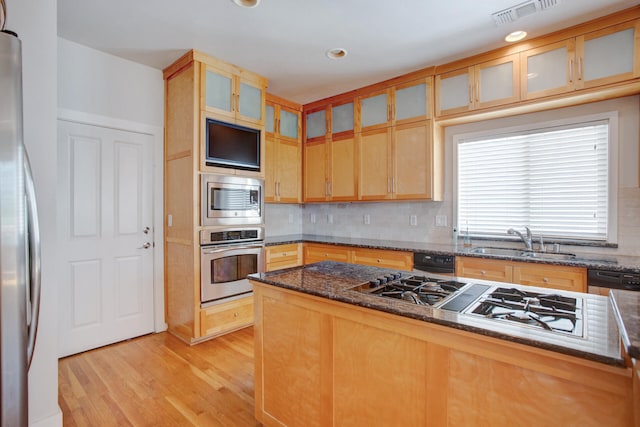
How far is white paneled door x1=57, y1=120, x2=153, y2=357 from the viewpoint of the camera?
112 inches

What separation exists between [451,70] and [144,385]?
151 inches

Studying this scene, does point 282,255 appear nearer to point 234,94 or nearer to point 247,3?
point 234,94

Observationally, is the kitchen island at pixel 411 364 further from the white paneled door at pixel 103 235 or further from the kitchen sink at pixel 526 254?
the white paneled door at pixel 103 235

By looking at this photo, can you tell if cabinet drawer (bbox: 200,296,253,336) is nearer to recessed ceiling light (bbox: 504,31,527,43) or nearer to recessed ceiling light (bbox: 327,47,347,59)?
recessed ceiling light (bbox: 327,47,347,59)

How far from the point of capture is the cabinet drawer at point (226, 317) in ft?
10.1

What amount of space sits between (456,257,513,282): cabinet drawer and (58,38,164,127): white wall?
11.0 ft

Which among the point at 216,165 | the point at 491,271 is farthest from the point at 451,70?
the point at 216,165

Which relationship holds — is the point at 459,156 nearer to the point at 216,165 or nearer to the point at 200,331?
the point at 216,165

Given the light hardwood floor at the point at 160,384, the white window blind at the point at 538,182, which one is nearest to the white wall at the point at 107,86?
the light hardwood floor at the point at 160,384

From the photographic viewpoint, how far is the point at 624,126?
2.66 m

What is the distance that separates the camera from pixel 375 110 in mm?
3787

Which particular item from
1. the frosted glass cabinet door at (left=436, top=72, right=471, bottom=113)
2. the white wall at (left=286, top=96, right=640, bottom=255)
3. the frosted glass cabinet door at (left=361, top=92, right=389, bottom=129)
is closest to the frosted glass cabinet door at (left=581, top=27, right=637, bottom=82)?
the white wall at (left=286, top=96, right=640, bottom=255)

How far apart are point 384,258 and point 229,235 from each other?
→ 1.63 metres

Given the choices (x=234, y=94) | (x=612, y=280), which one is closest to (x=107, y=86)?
(x=234, y=94)
